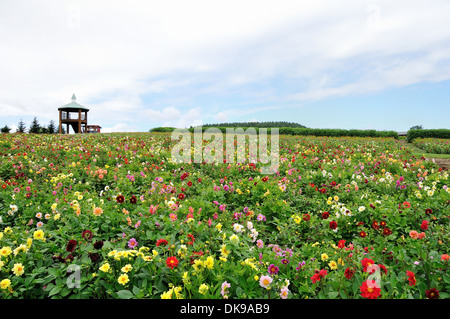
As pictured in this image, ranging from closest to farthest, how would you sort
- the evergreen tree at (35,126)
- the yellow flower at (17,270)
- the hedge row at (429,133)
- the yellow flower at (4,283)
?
the yellow flower at (4,283) < the yellow flower at (17,270) < the hedge row at (429,133) < the evergreen tree at (35,126)

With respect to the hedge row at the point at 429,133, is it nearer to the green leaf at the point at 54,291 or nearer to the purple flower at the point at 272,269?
the purple flower at the point at 272,269

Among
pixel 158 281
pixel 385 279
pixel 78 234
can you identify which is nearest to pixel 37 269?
pixel 78 234

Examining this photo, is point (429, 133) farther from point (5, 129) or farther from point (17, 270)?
point (5, 129)

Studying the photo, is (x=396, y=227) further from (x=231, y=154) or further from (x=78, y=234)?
(x=231, y=154)

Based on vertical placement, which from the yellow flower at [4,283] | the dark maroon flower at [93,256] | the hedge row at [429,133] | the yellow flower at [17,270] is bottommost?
the yellow flower at [4,283]

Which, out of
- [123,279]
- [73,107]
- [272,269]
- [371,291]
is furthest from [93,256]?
[73,107]

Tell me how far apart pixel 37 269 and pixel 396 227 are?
4081mm

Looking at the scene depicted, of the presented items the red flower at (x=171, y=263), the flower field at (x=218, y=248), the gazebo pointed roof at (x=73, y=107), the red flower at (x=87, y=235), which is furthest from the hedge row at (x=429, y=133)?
the gazebo pointed roof at (x=73, y=107)

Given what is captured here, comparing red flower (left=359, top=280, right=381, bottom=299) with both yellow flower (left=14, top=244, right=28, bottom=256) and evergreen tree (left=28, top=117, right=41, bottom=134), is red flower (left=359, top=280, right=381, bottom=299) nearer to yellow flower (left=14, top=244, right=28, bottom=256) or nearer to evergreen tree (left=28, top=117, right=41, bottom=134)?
yellow flower (left=14, top=244, right=28, bottom=256)

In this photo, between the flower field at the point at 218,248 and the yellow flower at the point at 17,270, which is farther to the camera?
the yellow flower at the point at 17,270

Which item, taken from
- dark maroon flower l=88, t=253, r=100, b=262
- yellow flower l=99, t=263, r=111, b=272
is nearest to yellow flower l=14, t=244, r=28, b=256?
dark maroon flower l=88, t=253, r=100, b=262
